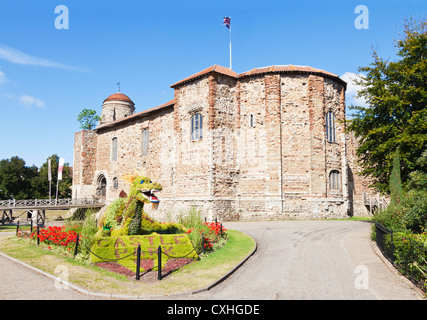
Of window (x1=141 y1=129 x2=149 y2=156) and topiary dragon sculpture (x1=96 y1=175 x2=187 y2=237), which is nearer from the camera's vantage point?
topiary dragon sculpture (x1=96 y1=175 x2=187 y2=237)

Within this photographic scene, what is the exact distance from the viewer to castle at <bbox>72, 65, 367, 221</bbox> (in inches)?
907

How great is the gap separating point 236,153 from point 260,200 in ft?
14.1

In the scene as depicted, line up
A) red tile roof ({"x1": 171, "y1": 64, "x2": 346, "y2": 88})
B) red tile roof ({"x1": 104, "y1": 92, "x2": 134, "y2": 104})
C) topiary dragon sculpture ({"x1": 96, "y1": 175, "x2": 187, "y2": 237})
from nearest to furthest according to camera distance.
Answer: topiary dragon sculpture ({"x1": 96, "y1": 175, "x2": 187, "y2": 237}), red tile roof ({"x1": 171, "y1": 64, "x2": 346, "y2": 88}), red tile roof ({"x1": 104, "y1": 92, "x2": 134, "y2": 104})

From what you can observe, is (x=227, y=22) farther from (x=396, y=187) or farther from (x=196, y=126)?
(x=396, y=187)

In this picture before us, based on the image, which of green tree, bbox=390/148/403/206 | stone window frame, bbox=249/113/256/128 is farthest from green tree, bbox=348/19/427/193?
stone window frame, bbox=249/113/256/128

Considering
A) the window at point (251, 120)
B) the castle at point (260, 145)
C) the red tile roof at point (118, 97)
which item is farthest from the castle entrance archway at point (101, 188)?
the window at point (251, 120)

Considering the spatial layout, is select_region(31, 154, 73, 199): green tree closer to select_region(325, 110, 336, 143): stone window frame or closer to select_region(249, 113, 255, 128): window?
select_region(249, 113, 255, 128): window

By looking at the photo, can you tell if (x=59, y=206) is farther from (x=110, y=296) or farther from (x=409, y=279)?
(x=409, y=279)

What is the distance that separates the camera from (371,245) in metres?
12.0

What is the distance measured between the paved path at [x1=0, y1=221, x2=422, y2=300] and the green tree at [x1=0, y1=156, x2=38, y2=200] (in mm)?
46370

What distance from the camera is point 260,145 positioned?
932 inches

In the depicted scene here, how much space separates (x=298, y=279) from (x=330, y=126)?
19904mm

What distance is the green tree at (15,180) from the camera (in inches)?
1908
